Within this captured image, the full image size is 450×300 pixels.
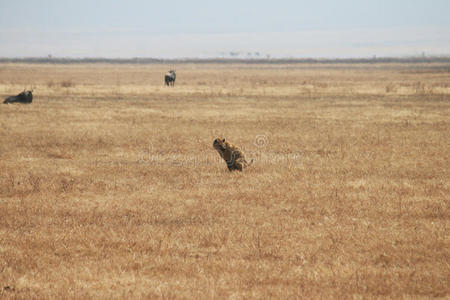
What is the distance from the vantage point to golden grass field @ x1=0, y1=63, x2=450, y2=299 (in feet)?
22.6

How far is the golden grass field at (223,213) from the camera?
6.88 m

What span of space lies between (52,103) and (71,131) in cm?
1326

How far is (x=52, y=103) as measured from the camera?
113 feet

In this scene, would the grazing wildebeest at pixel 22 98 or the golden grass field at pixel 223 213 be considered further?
the grazing wildebeest at pixel 22 98

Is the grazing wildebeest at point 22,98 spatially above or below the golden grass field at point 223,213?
above

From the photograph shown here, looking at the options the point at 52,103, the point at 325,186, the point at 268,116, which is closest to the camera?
the point at 325,186

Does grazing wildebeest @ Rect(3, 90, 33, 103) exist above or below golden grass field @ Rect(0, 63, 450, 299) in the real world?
above

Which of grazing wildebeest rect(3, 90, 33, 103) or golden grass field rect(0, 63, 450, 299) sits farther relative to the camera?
grazing wildebeest rect(3, 90, 33, 103)

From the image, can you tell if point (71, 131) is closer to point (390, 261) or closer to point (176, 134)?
point (176, 134)

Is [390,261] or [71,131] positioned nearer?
[390,261]

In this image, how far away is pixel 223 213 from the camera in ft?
33.1

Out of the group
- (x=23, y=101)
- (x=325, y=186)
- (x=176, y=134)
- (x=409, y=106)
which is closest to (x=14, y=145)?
(x=176, y=134)

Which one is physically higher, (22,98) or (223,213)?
(22,98)

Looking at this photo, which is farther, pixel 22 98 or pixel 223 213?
pixel 22 98
